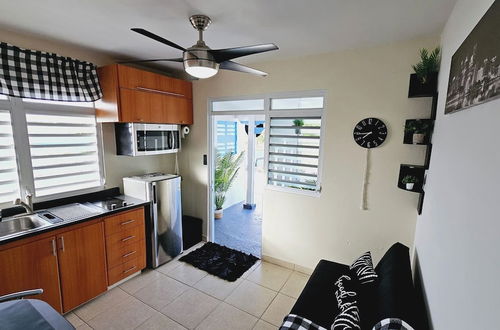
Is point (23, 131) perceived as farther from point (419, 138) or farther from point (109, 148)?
point (419, 138)

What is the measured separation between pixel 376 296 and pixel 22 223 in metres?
3.00

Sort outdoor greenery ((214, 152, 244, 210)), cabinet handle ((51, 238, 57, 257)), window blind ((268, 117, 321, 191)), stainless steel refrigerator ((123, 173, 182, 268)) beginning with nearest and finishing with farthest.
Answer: cabinet handle ((51, 238, 57, 257)) → window blind ((268, 117, 321, 191)) → stainless steel refrigerator ((123, 173, 182, 268)) → outdoor greenery ((214, 152, 244, 210))

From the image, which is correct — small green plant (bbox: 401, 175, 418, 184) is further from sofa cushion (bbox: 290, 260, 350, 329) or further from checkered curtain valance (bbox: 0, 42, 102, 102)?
checkered curtain valance (bbox: 0, 42, 102, 102)

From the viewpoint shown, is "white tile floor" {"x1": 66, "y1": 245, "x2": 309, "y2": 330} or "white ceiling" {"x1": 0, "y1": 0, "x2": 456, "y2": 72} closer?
"white ceiling" {"x1": 0, "y1": 0, "x2": 456, "y2": 72}

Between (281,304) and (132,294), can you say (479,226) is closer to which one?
(281,304)

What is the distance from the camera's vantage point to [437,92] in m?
1.86

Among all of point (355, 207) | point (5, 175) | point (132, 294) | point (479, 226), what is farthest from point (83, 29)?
point (355, 207)

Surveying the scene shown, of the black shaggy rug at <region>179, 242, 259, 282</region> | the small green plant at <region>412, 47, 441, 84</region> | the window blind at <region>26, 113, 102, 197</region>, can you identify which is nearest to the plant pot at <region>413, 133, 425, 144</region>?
the small green plant at <region>412, 47, 441, 84</region>

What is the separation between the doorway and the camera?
161 inches

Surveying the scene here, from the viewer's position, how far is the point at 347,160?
2533 mm

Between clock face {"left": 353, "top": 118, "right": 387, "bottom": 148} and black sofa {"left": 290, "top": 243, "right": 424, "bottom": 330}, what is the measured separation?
99 cm

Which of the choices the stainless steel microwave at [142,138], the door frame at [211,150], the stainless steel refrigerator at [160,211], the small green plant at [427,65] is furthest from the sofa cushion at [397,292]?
the stainless steel microwave at [142,138]

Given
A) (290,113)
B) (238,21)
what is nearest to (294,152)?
(290,113)

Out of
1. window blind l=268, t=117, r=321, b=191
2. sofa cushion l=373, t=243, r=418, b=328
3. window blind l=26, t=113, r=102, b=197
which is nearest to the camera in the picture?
sofa cushion l=373, t=243, r=418, b=328
